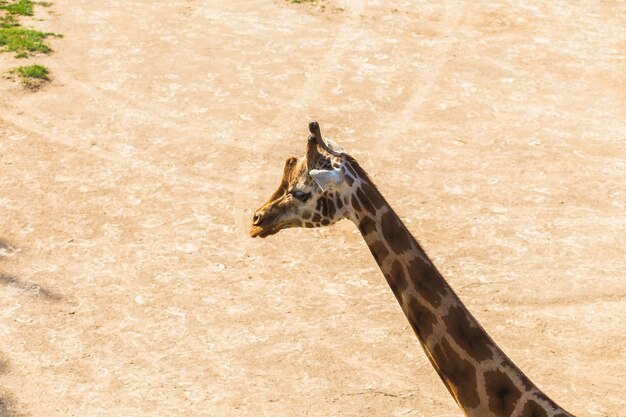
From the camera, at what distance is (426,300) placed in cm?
756

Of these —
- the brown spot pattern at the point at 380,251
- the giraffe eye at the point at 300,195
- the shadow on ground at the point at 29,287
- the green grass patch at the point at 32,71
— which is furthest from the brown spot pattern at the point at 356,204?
the green grass patch at the point at 32,71

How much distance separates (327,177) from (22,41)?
44.3ft

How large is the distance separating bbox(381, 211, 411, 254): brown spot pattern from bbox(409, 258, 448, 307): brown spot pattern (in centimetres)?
15

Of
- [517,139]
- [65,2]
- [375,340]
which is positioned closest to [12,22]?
[65,2]

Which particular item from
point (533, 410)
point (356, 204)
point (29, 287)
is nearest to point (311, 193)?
point (356, 204)

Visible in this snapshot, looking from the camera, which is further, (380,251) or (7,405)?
(7,405)

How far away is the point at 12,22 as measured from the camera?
2039 cm

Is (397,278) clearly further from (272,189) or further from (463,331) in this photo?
(272,189)

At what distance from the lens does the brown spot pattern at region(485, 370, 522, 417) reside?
291 inches

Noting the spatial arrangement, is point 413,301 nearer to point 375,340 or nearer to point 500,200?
point 375,340

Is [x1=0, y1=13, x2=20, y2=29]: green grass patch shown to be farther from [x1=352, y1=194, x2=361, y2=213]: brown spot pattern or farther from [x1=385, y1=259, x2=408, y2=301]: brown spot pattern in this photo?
[x1=385, y1=259, x2=408, y2=301]: brown spot pattern

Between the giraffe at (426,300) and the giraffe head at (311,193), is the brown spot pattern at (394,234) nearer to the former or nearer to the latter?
the giraffe at (426,300)

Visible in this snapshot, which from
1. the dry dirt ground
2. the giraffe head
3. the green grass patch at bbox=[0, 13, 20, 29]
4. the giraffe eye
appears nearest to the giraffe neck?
the giraffe head

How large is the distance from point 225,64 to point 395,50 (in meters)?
3.63
